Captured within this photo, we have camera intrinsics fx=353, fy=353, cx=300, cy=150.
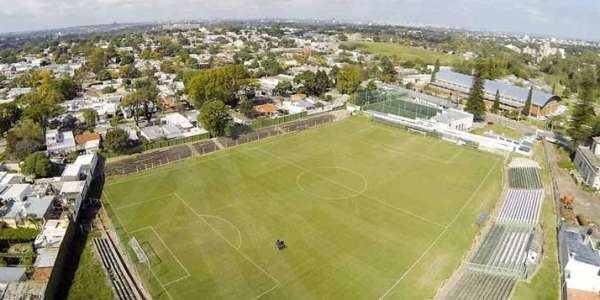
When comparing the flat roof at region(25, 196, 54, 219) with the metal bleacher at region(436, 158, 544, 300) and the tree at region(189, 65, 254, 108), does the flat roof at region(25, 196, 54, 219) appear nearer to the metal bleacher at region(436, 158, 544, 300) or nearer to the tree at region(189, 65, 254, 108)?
the tree at region(189, 65, 254, 108)

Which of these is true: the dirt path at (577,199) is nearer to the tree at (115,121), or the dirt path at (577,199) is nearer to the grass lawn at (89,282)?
the grass lawn at (89,282)

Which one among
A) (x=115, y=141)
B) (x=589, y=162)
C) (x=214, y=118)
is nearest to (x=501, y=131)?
(x=589, y=162)

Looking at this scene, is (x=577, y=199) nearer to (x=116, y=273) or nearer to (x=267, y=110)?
(x=116, y=273)

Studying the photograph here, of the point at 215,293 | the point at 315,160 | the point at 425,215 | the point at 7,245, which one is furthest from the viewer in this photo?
the point at 315,160

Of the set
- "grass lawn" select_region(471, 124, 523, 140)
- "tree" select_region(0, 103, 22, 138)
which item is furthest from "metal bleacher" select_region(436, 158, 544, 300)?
"tree" select_region(0, 103, 22, 138)

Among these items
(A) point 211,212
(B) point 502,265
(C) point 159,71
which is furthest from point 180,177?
(C) point 159,71

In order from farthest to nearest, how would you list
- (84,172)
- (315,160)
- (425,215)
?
1. (315,160)
2. (84,172)
3. (425,215)

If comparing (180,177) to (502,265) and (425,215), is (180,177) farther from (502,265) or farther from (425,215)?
(502,265)
